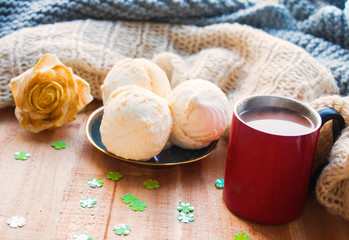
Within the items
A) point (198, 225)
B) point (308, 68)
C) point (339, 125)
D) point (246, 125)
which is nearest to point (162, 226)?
point (198, 225)

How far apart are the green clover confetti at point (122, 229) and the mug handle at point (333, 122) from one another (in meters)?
0.27

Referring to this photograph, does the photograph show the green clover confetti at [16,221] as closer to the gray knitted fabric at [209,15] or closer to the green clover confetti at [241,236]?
the green clover confetti at [241,236]

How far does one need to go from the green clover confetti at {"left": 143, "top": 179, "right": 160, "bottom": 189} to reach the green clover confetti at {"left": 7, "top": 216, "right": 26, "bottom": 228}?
0.17 m

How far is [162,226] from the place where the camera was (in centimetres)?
53

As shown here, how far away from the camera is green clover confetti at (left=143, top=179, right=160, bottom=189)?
60cm

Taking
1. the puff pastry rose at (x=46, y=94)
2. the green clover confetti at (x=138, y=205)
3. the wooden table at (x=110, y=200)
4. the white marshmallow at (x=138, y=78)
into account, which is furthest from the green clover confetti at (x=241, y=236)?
the puff pastry rose at (x=46, y=94)

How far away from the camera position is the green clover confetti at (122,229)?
517 mm

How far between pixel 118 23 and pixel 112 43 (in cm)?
6

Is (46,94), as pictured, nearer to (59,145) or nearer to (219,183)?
(59,145)

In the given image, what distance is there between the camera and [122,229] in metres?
0.52

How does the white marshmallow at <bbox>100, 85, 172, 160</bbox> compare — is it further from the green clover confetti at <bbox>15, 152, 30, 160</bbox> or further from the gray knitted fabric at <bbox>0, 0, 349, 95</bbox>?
the gray knitted fabric at <bbox>0, 0, 349, 95</bbox>

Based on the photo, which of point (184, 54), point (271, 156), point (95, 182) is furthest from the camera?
point (184, 54)

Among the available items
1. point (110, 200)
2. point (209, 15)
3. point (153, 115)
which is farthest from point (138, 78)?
point (209, 15)

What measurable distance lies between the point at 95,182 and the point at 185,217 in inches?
5.7
